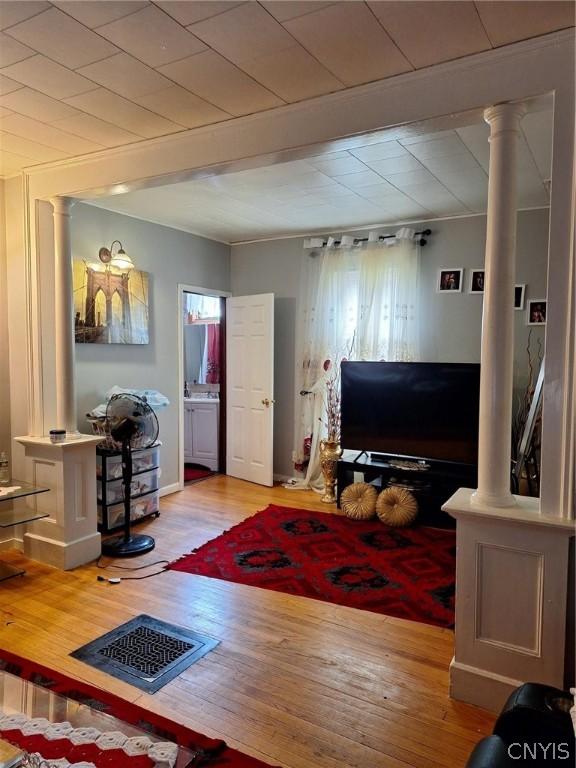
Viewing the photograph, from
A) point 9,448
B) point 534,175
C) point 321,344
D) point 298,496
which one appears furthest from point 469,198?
point 9,448

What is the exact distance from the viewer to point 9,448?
352 centimetres

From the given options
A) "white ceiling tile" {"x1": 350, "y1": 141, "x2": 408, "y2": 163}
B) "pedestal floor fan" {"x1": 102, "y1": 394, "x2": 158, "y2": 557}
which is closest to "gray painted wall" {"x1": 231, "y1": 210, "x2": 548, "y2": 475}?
"white ceiling tile" {"x1": 350, "y1": 141, "x2": 408, "y2": 163}

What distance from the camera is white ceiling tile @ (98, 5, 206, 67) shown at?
1739mm

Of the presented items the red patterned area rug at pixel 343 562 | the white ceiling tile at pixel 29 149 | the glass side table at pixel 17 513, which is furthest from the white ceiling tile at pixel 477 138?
the glass side table at pixel 17 513

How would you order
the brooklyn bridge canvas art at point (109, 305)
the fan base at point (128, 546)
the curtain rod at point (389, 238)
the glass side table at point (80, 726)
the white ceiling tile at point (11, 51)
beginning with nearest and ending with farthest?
the glass side table at point (80, 726)
the white ceiling tile at point (11, 51)
the fan base at point (128, 546)
the brooklyn bridge canvas art at point (109, 305)
the curtain rod at point (389, 238)

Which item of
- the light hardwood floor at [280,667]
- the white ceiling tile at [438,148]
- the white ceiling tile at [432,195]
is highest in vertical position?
the white ceiling tile at [432,195]

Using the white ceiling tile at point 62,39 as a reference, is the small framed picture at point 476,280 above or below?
below

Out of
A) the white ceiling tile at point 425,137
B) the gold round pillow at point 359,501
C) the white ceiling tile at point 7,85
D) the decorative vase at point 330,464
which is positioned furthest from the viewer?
the decorative vase at point 330,464

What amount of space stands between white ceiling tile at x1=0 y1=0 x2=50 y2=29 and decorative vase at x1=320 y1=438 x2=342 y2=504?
12.5 ft

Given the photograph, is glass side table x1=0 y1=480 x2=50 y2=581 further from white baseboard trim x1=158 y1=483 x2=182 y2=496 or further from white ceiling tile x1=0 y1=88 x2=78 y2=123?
white ceiling tile x1=0 y1=88 x2=78 y2=123

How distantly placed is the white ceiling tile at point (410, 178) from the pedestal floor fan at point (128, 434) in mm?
2375

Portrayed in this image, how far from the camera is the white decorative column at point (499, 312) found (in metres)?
1.98

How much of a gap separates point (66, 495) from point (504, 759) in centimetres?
282

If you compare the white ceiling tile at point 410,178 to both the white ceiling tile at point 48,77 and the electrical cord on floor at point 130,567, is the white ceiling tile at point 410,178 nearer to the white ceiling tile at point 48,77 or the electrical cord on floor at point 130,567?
the white ceiling tile at point 48,77
